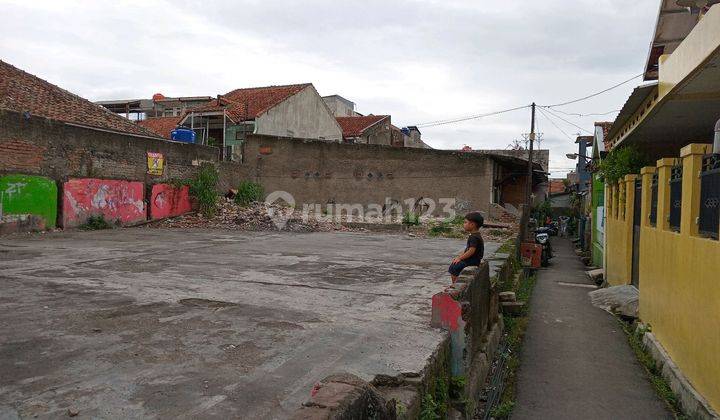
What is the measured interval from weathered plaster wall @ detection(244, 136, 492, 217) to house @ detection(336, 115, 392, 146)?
31.8 feet

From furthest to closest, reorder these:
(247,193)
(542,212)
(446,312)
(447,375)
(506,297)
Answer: (542,212) → (247,193) → (506,297) → (446,312) → (447,375)

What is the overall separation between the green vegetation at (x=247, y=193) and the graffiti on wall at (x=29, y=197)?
8.29 meters

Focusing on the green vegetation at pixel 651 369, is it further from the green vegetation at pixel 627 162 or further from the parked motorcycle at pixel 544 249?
the parked motorcycle at pixel 544 249

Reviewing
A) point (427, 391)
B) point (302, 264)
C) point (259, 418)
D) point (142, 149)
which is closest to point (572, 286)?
point (302, 264)

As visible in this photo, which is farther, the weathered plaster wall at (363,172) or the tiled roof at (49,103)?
the weathered plaster wall at (363,172)

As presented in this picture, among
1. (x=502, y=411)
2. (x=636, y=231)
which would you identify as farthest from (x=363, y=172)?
(x=502, y=411)

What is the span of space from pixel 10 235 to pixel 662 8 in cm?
1621

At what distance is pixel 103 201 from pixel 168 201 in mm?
3137

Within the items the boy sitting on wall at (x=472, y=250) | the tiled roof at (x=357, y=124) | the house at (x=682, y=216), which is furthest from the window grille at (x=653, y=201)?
the tiled roof at (x=357, y=124)

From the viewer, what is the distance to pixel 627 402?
5.54m

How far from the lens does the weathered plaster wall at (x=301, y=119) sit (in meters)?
28.7

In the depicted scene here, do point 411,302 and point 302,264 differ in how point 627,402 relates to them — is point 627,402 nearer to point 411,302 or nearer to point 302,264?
point 411,302

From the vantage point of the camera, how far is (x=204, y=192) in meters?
20.8

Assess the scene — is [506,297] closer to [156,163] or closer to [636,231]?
[636,231]
